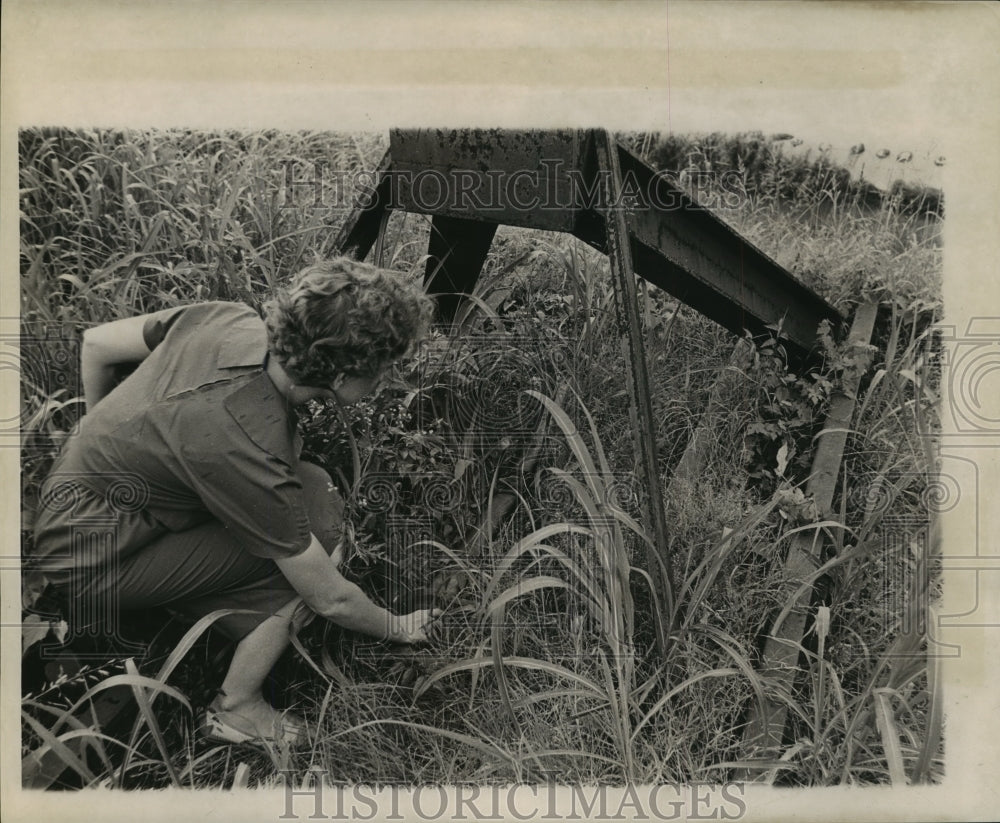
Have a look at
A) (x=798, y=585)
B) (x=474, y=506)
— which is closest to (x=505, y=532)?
(x=474, y=506)

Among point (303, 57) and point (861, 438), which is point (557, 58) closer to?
point (303, 57)

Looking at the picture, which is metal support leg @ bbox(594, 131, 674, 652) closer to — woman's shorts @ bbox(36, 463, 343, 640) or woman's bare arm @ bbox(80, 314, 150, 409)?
woman's shorts @ bbox(36, 463, 343, 640)

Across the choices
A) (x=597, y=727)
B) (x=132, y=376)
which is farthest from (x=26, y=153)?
(x=597, y=727)

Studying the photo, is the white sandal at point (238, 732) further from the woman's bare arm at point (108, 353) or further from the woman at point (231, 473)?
the woman's bare arm at point (108, 353)

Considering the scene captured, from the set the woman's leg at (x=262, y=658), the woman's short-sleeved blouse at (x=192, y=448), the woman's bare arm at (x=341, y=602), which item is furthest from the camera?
the woman's leg at (x=262, y=658)

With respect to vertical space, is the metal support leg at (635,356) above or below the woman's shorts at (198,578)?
above

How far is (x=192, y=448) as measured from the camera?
205 centimetres

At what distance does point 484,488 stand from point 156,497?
88 cm

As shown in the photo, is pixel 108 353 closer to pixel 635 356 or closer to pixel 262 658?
pixel 262 658

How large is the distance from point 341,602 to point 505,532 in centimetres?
50

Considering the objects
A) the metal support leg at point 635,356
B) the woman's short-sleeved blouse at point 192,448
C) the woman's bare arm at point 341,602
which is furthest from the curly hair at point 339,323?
the metal support leg at point 635,356

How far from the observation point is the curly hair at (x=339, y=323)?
2.07 metres

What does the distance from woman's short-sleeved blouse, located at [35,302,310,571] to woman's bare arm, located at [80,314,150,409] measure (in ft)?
0.16

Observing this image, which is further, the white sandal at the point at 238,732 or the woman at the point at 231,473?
the white sandal at the point at 238,732
